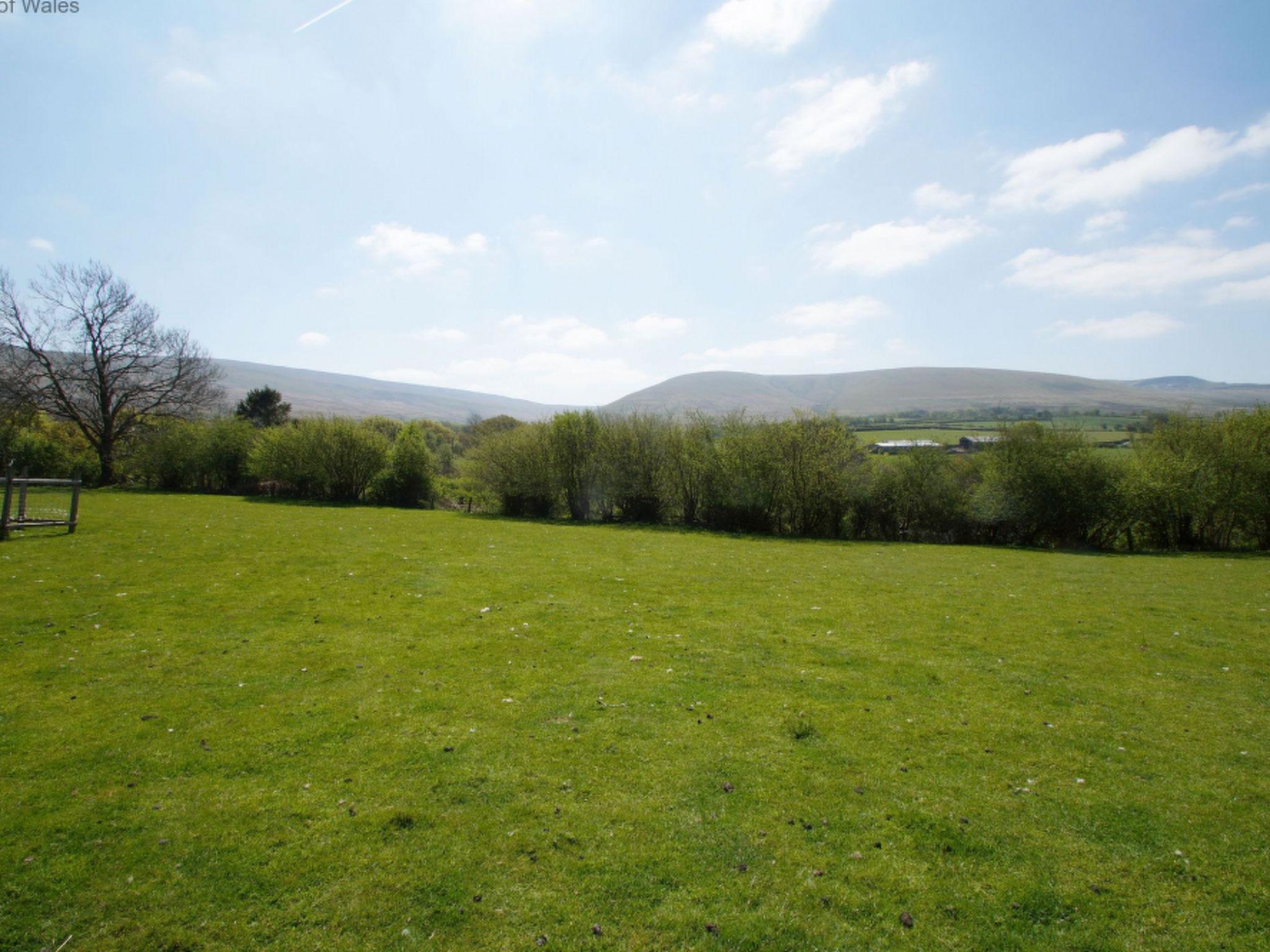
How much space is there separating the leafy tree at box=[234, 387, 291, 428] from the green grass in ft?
188

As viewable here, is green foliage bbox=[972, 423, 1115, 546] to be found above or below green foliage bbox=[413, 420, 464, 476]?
below

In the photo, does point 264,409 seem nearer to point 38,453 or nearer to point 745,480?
point 38,453

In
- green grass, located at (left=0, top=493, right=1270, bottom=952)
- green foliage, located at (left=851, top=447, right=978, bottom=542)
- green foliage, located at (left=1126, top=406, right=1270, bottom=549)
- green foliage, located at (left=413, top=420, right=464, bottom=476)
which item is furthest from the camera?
green foliage, located at (left=413, top=420, right=464, bottom=476)

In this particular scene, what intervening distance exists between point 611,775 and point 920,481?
1283 inches

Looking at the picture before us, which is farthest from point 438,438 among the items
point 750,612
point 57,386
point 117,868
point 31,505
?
point 117,868

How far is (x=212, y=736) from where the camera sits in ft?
23.0

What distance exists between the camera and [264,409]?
211ft

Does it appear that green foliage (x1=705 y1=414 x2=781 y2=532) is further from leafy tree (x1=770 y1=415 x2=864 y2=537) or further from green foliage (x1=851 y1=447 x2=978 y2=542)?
green foliage (x1=851 y1=447 x2=978 y2=542)

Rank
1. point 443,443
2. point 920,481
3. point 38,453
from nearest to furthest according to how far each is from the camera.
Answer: point 920,481 → point 38,453 → point 443,443

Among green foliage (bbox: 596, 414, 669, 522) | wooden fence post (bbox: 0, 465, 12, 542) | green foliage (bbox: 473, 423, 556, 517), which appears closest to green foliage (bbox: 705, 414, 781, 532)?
green foliage (bbox: 596, 414, 669, 522)

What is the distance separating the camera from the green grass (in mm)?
4551

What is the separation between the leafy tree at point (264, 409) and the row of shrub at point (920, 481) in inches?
1611

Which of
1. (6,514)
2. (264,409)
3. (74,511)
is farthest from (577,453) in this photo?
(264,409)

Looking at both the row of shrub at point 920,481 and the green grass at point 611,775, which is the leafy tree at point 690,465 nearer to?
the row of shrub at point 920,481
